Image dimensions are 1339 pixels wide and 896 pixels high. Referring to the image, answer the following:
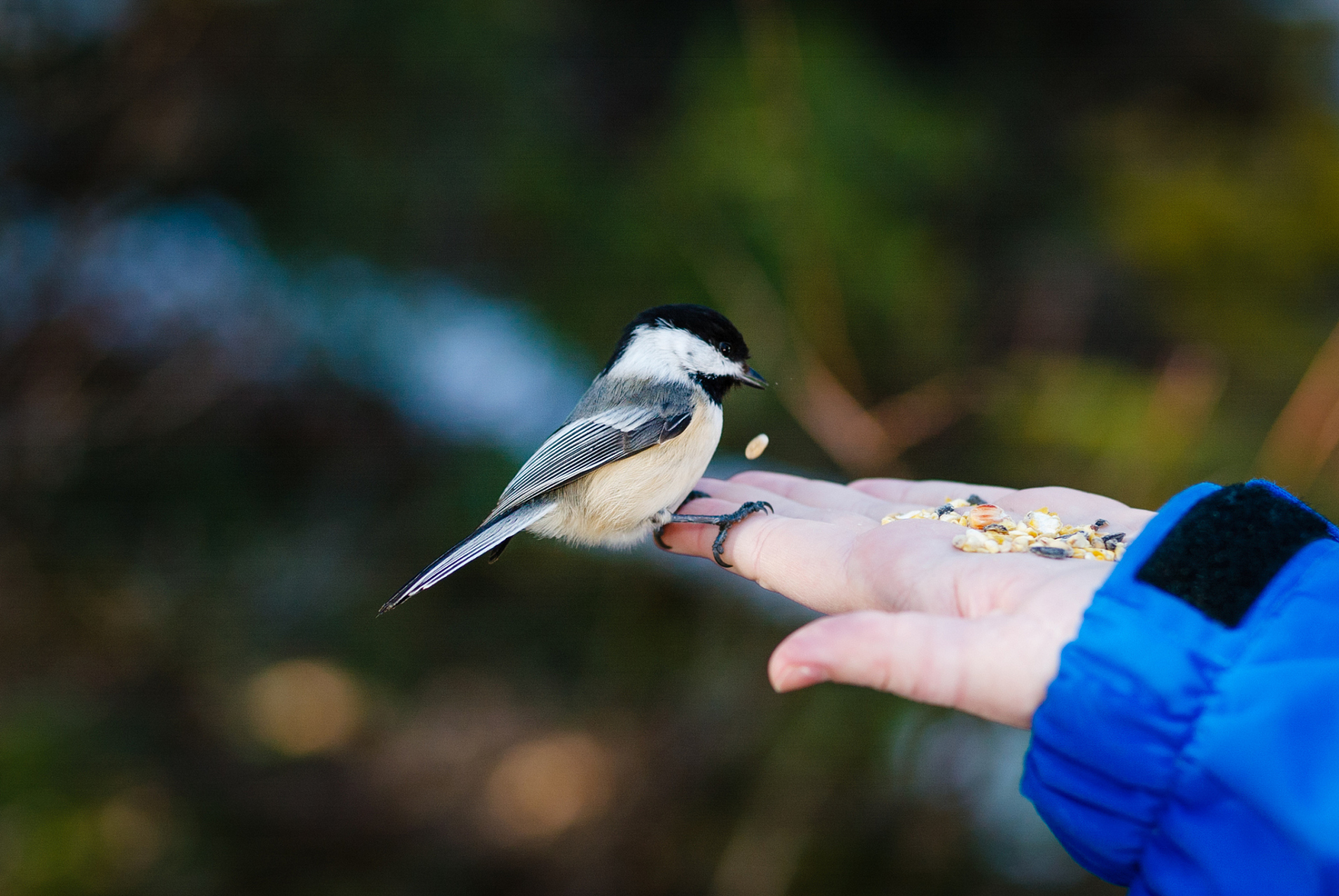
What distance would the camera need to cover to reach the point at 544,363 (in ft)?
6.00

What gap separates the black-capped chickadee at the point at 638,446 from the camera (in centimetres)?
112

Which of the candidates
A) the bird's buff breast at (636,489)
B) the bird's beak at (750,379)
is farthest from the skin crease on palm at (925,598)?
the bird's beak at (750,379)

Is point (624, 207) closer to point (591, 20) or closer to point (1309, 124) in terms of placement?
point (591, 20)

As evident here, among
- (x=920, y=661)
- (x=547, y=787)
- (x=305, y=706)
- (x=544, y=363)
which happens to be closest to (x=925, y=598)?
(x=920, y=661)

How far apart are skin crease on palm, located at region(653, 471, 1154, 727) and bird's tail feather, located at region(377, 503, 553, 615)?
0.26 m

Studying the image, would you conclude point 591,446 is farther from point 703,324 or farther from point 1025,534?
point 1025,534

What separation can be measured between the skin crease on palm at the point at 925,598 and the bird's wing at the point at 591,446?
0.56ft

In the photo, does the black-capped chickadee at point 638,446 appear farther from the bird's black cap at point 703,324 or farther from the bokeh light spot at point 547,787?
the bokeh light spot at point 547,787

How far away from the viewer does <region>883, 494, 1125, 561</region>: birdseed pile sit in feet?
2.58

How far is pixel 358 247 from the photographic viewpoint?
6.04 feet

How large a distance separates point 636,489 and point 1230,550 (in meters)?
0.71

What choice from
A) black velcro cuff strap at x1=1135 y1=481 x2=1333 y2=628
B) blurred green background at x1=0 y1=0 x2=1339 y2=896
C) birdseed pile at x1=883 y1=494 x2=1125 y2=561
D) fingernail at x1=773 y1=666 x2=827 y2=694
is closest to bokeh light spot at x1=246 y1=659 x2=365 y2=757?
blurred green background at x1=0 y1=0 x2=1339 y2=896

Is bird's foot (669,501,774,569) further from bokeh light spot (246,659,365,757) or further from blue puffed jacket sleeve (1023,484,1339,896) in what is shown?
bokeh light spot (246,659,365,757)

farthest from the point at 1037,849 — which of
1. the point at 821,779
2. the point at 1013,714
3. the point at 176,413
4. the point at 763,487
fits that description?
the point at 176,413
